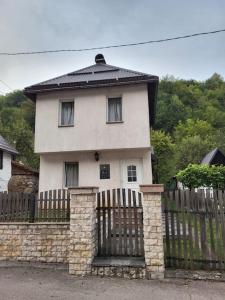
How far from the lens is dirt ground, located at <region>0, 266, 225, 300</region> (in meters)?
3.95

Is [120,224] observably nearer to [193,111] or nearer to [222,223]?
[222,223]

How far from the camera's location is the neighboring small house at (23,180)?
16.9m

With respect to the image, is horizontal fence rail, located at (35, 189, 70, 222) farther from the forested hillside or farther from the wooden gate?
the forested hillside

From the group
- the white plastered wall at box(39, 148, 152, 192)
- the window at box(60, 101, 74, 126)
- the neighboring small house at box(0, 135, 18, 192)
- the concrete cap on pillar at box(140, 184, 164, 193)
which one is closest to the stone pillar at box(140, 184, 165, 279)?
the concrete cap on pillar at box(140, 184, 164, 193)

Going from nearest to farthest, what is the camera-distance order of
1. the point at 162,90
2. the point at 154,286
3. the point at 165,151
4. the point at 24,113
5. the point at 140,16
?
1. the point at 154,286
2. the point at 140,16
3. the point at 165,151
4. the point at 24,113
5. the point at 162,90

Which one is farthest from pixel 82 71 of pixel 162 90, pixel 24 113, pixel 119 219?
pixel 162 90

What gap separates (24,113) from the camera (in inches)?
1208

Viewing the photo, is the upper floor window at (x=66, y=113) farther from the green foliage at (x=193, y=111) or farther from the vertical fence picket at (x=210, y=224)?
the green foliage at (x=193, y=111)

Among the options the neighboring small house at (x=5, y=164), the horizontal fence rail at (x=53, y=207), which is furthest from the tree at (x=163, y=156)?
the horizontal fence rail at (x=53, y=207)

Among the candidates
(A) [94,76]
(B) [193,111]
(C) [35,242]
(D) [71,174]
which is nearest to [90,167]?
(D) [71,174]

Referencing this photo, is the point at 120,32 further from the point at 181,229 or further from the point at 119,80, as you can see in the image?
the point at 181,229

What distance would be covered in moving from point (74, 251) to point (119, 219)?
1141mm

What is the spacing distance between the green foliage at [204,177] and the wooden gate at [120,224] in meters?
7.55

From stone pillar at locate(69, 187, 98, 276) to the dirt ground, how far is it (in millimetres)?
257
